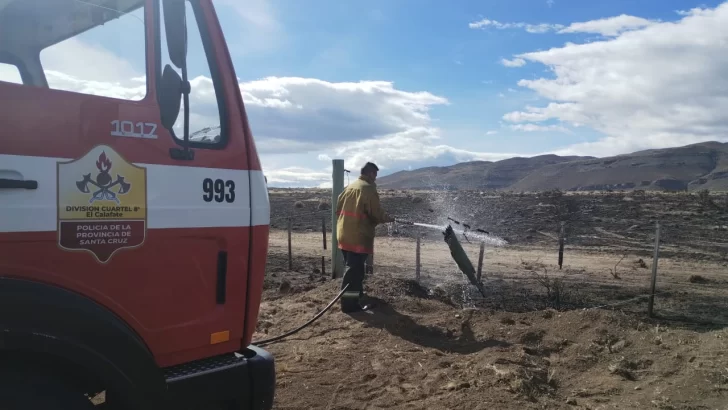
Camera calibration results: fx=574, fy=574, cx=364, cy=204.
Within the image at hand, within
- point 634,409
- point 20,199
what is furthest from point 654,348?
point 20,199

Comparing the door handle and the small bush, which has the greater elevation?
the door handle

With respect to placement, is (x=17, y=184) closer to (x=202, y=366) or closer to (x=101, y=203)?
(x=101, y=203)

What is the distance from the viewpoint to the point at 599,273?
13.8m

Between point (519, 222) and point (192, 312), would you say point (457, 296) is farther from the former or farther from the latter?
point (519, 222)

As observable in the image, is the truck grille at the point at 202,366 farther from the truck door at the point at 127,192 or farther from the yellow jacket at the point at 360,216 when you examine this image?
the yellow jacket at the point at 360,216

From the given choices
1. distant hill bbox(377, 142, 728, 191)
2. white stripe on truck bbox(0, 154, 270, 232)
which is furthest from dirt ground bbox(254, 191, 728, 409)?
distant hill bbox(377, 142, 728, 191)

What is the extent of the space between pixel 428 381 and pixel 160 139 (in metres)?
3.46

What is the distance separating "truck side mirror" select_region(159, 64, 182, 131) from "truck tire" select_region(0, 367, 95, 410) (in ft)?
4.53

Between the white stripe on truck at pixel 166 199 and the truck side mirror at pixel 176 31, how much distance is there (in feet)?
1.95

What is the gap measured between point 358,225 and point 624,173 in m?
101

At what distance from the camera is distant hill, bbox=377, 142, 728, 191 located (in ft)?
284

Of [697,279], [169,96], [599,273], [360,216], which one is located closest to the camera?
[169,96]

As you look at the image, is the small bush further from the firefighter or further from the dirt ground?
the firefighter

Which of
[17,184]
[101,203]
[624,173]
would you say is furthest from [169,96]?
[624,173]
